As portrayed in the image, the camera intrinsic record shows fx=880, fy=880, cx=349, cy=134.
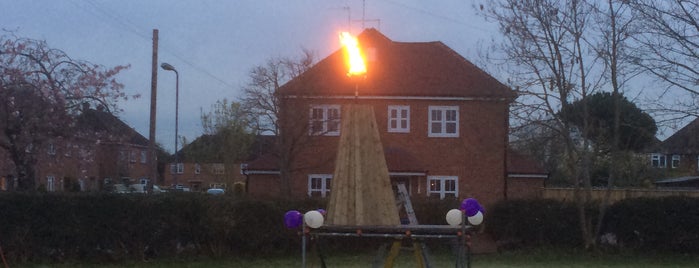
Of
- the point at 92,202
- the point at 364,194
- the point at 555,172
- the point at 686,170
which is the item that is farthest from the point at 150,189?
the point at 686,170

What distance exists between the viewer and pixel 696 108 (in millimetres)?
24344

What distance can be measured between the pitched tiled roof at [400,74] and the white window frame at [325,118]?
0.60 metres

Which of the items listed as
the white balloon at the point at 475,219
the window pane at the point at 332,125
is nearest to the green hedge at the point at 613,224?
the window pane at the point at 332,125

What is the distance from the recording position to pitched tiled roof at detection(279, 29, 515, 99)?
3541 centimetres

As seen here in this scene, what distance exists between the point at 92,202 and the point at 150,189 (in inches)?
186

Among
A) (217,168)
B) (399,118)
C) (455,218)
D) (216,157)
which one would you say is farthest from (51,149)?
(217,168)

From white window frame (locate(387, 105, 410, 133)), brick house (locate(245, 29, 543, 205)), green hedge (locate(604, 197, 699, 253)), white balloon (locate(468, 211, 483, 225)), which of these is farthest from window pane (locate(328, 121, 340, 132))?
white balloon (locate(468, 211, 483, 225))

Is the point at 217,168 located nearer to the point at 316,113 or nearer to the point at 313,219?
the point at 316,113

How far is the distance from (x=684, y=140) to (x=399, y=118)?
40.4 ft

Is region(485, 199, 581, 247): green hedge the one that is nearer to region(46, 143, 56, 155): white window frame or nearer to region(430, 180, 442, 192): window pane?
region(430, 180, 442, 192): window pane

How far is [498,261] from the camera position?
25797mm

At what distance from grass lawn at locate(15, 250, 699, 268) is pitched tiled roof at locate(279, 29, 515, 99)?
8750 millimetres

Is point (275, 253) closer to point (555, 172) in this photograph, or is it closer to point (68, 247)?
point (68, 247)

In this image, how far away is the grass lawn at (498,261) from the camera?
77.7ft
